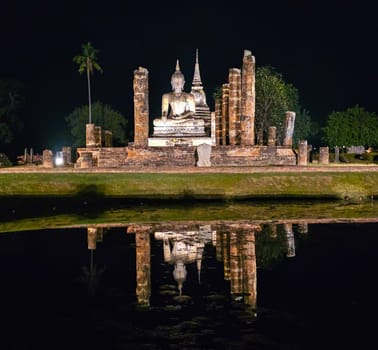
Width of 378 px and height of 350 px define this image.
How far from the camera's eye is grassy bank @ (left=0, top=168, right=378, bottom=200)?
3141cm

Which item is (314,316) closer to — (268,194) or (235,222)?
(235,222)

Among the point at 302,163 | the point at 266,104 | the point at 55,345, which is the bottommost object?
the point at 55,345

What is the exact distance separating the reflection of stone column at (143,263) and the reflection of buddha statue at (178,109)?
921 inches

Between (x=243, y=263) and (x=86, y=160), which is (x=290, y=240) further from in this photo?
(x=86, y=160)

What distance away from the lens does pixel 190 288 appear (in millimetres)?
13812

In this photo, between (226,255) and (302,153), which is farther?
(302,153)

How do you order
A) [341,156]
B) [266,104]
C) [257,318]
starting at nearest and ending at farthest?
[257,318], [341,156], [266,104]

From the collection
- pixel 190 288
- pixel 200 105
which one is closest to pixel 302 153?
pixel 200 105

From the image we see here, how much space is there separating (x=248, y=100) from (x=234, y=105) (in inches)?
88.8

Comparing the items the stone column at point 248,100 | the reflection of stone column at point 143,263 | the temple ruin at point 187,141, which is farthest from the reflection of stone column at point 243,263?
the stone column at point 248,100

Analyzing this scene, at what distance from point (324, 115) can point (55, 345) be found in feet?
275

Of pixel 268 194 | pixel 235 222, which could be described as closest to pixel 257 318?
pixel 235 222

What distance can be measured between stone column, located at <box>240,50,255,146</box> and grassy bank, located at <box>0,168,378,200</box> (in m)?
8.49

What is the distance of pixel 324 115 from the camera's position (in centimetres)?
9112
